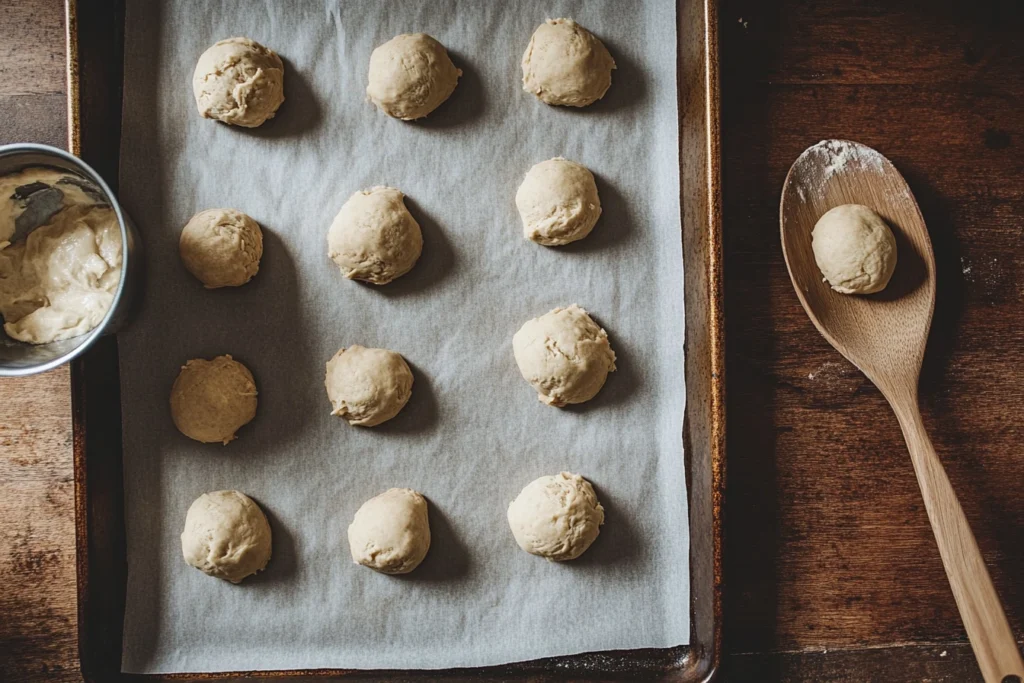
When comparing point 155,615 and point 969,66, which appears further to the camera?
point 969,66

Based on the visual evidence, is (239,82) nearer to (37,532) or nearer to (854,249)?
(37,532)

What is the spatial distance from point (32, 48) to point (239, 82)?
0.43 metres

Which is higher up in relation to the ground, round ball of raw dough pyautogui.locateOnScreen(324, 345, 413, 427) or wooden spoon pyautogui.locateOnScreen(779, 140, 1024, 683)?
wooden spoon pyautogui.locateOnScreen(779, 140, 1024, 683)

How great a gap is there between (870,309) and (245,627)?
1.39 metres

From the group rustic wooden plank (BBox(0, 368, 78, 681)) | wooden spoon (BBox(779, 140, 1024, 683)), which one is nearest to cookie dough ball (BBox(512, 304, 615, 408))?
wooden spoon (BBox(779, 140, 1024, 683))

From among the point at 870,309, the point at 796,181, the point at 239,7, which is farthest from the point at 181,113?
the point at 870,309

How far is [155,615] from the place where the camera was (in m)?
1.36

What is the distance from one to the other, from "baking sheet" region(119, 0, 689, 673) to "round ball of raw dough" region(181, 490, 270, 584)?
1.5 inches

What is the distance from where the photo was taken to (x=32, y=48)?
1.39 m

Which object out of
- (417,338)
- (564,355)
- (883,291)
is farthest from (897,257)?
(417,338)

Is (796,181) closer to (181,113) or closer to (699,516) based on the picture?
(699,516)

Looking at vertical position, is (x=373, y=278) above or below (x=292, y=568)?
above

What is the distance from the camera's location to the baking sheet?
137 centimetres

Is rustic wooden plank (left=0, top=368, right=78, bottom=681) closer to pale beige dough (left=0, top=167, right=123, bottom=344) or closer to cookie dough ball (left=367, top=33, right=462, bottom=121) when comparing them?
pale beige dough (left=0, top=167, right=123, bottom=344)
